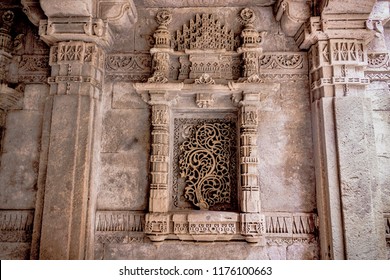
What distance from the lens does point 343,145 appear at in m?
3.31

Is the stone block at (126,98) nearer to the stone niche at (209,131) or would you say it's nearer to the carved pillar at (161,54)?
the stone niche at (209,131)

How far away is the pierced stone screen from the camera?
3.67 m

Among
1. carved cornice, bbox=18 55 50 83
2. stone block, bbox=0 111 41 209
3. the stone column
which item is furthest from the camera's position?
carved cornice, bbox=18 55 50 83

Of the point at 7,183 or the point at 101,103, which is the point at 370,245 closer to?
the point at 101,103

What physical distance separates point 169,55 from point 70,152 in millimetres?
1640

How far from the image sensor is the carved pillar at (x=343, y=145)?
316 centimetres

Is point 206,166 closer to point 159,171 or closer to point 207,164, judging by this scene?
point 207,164

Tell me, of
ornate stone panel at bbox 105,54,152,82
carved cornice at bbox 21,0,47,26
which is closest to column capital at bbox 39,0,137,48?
carved cornice at bbox 21,0,47,26

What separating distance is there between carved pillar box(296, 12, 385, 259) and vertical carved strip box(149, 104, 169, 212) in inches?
67.8

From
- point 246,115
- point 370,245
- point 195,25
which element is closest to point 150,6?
point 195,25

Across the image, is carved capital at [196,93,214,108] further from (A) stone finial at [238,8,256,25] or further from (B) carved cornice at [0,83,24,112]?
(B) carved cornice at [0,83,24,112]

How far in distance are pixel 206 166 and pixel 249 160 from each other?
1.73ft

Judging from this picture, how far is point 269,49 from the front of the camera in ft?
12.6

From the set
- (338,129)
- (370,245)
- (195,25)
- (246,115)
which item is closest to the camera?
(370,245)
